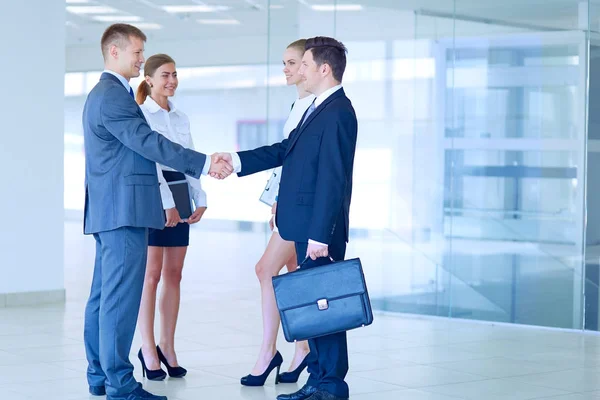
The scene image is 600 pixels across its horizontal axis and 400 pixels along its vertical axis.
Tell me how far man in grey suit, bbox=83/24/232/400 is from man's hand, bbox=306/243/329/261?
1.88 feet

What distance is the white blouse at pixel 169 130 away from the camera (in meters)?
4.66

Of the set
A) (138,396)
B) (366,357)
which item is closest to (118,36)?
(138,396)

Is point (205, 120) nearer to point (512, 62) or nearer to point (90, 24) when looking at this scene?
point (90, 24)

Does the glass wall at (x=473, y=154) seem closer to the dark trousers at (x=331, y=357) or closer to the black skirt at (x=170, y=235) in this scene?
the black skirt at (x=170, y=235)

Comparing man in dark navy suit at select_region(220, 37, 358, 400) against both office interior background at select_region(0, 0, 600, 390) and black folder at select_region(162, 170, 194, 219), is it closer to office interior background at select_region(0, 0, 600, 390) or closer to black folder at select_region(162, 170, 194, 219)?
black folder at select_region(162, 170, 194, 219)

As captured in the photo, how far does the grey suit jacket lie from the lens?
4.00m

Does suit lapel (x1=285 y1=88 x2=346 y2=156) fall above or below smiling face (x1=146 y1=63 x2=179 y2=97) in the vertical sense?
below

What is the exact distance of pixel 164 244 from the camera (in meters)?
4.78

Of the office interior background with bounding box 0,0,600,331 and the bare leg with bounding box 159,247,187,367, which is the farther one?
the office interior background with bounding box 0,0,600,331

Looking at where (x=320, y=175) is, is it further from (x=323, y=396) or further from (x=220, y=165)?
(x=323, y=396)

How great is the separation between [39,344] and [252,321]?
169 centimetres

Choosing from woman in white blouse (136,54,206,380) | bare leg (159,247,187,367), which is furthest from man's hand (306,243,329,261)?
bare leg (159,247,187,367)

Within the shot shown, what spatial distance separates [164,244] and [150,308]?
311 millimetres

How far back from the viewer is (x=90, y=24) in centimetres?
1372
